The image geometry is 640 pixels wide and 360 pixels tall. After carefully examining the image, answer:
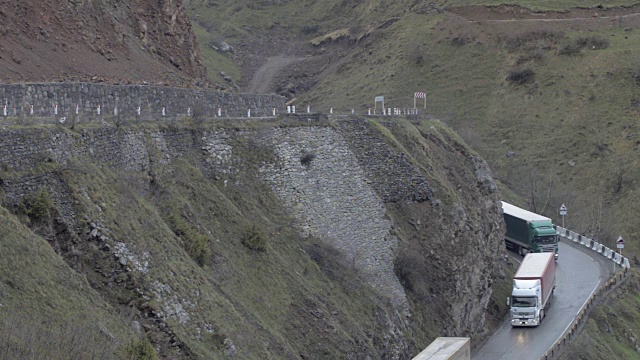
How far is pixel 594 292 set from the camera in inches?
1874

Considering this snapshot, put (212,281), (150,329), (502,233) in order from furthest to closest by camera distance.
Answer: (502,233) < (212,281) < (150,329)

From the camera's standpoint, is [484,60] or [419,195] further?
[484,60]

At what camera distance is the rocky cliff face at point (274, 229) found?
22.9 metres

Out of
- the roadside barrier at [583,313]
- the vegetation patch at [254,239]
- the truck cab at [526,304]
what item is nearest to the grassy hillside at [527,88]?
the roadside barrier at [583,313]

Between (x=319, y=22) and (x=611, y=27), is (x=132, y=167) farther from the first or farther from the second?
(x=319, y=22)

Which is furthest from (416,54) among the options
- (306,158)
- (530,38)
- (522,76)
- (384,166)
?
(306,158)

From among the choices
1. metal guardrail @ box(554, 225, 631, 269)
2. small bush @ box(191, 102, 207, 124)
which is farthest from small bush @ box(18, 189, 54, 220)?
metal guardrail @ box(554, 225, 631, 269)

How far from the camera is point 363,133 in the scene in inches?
1582

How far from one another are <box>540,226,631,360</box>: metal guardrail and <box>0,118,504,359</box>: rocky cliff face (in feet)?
11.2

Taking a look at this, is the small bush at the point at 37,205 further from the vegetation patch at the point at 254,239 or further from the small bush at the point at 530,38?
the small bush at the point at 530,38

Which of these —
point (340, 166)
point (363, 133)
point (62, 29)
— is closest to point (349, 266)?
point (340, 166)

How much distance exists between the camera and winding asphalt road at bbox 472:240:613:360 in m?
38.9

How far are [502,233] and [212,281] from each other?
2478 cm

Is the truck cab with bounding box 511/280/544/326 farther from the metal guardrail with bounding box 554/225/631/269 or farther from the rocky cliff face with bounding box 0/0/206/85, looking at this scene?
the rocky cliff face with bounding box 0/0/206/85
